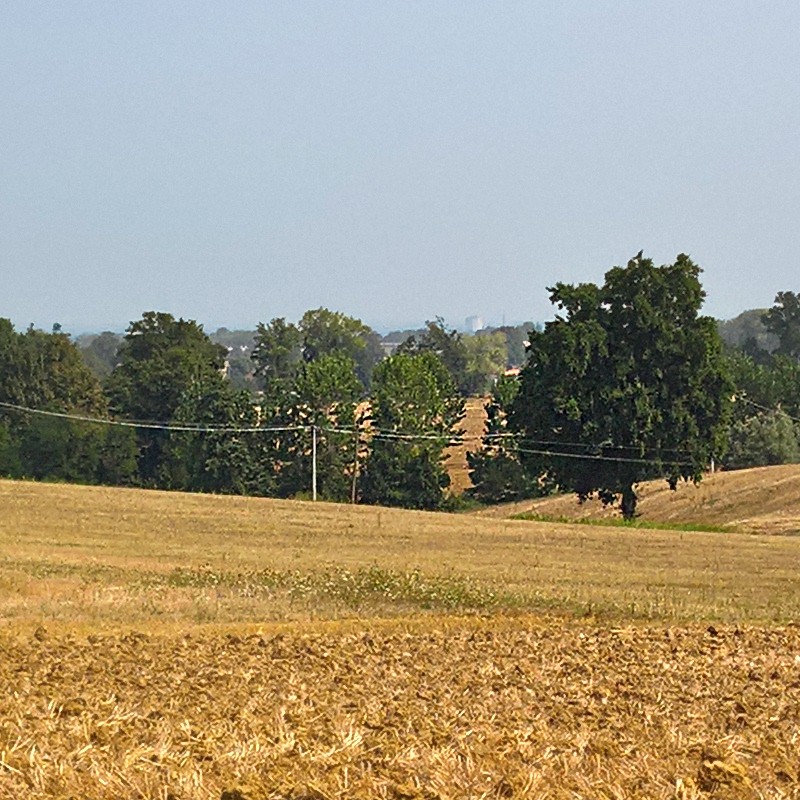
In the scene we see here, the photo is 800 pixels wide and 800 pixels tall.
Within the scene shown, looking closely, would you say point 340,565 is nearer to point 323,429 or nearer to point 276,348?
point 323,429

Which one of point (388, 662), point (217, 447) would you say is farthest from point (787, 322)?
point (388, 662)

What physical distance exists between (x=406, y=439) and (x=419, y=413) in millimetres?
2782

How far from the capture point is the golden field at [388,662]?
9062mm

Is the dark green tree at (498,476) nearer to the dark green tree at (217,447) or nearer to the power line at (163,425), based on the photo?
the power line at (163,425)

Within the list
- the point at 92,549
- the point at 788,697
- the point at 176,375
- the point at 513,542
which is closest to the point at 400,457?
the point at 176,375

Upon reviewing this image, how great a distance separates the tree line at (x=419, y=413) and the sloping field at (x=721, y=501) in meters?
4.00

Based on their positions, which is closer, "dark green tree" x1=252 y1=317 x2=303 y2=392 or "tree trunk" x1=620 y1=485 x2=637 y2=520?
"tree trunk" x1=620 y1=485 x2=637 y2=520

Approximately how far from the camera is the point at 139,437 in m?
99.6

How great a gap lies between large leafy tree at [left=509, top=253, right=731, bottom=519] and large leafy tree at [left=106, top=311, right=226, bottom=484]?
3408 centimetres

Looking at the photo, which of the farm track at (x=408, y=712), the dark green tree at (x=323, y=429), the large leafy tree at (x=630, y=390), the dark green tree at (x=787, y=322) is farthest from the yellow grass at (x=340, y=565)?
the dark green tree at (x=787, y=322)

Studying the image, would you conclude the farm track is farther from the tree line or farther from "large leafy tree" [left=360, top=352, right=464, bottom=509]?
"large leafy tree" [left=360, top=352, right=464, bottom=509]

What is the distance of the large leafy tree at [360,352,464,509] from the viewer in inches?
3529

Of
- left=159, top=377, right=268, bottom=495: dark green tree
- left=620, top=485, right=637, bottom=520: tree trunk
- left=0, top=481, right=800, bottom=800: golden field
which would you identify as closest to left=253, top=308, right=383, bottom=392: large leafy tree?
left=159, top=377, right=268, bottom=495: dark green tree

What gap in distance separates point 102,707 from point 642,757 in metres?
5.63
